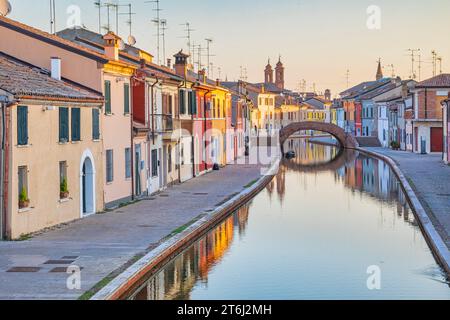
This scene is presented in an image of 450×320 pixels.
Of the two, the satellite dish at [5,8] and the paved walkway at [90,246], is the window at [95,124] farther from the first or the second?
the satellite dish at [5,8]

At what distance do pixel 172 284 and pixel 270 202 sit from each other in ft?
65.9

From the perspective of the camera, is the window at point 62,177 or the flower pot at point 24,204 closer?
the flower pot at point 24,204

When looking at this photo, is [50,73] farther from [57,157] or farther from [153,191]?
[153,191]

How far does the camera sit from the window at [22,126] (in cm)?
2367

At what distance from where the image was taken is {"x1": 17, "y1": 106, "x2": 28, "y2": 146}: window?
23.7m

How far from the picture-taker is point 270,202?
1561 inches

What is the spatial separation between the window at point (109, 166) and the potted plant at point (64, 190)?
13.9 feet

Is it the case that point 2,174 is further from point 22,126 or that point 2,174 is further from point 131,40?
point 131,40

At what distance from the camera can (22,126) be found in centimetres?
2386

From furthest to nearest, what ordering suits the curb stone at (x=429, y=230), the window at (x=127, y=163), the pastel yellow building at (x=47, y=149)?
the window at (x=127, y=163)
the pastel yellow building at (x=47, y=149)
the curb stone at (x=429, y=230)

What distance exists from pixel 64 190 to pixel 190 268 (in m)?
6.83

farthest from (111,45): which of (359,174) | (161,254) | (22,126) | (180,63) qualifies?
(359,174)

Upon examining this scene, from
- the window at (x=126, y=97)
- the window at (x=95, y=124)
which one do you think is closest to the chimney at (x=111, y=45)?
the window at (x=126, y=97)

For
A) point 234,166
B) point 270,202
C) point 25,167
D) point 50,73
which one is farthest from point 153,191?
point 234,166
